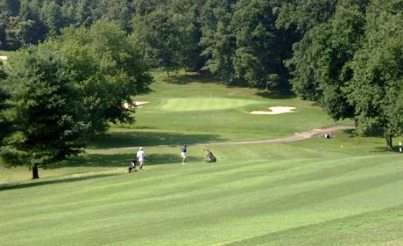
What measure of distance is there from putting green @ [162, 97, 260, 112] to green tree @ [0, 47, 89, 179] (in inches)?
1607

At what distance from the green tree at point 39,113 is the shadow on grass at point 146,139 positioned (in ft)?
61.9

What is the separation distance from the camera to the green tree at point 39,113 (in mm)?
39562

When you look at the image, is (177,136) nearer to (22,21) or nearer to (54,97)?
(54,97)

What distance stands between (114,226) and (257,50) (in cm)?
8878

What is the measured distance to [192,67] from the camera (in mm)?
119750

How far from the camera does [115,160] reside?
166ft

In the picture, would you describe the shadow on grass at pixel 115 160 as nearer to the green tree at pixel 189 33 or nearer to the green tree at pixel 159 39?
the green tree at pixel 159 39

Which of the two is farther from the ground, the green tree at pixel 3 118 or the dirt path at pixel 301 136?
the green tree at pixel 3 118

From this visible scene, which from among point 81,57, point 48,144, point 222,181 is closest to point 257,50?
point 81,57

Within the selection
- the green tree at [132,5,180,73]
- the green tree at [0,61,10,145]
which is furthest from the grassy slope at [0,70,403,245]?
the green tree at [132,5,180,73]

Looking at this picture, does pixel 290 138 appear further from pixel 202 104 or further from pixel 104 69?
pixel 202 104

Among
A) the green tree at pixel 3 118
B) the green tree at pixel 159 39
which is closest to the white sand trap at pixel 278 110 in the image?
the green tree at pixel 159 39

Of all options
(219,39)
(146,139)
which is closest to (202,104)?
(146,139)

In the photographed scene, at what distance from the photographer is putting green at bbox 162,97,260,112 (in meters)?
83.2
